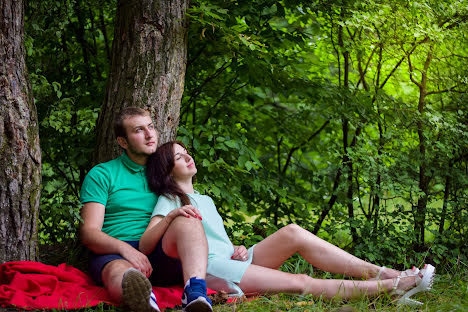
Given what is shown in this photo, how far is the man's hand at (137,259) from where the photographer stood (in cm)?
290

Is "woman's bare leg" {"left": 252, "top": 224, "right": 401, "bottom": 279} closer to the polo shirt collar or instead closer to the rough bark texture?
the polo shirt collar

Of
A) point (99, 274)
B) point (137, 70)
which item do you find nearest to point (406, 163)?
point (137, 70)

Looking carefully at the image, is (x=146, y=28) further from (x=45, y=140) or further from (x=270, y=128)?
(x=270, y=128)

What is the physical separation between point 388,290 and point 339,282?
0.92ft

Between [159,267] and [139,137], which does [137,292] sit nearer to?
[159,267]

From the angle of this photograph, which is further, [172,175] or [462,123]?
[462,123]

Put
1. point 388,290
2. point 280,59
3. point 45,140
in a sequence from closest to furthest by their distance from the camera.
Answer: point 388,290, point 45,140, point 280,59

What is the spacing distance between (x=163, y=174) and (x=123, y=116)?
1.60 feet

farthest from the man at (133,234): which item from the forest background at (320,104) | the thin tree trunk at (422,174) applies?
the thin tree trunk at (422,174)

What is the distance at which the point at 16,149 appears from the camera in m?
3.08

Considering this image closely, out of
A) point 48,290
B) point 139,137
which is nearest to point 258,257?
point 139,137

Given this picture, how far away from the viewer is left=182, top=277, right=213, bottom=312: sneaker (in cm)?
244

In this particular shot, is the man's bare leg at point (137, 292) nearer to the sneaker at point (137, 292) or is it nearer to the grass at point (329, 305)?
the sneaker at point (137, 292)

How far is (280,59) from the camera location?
180 inches
